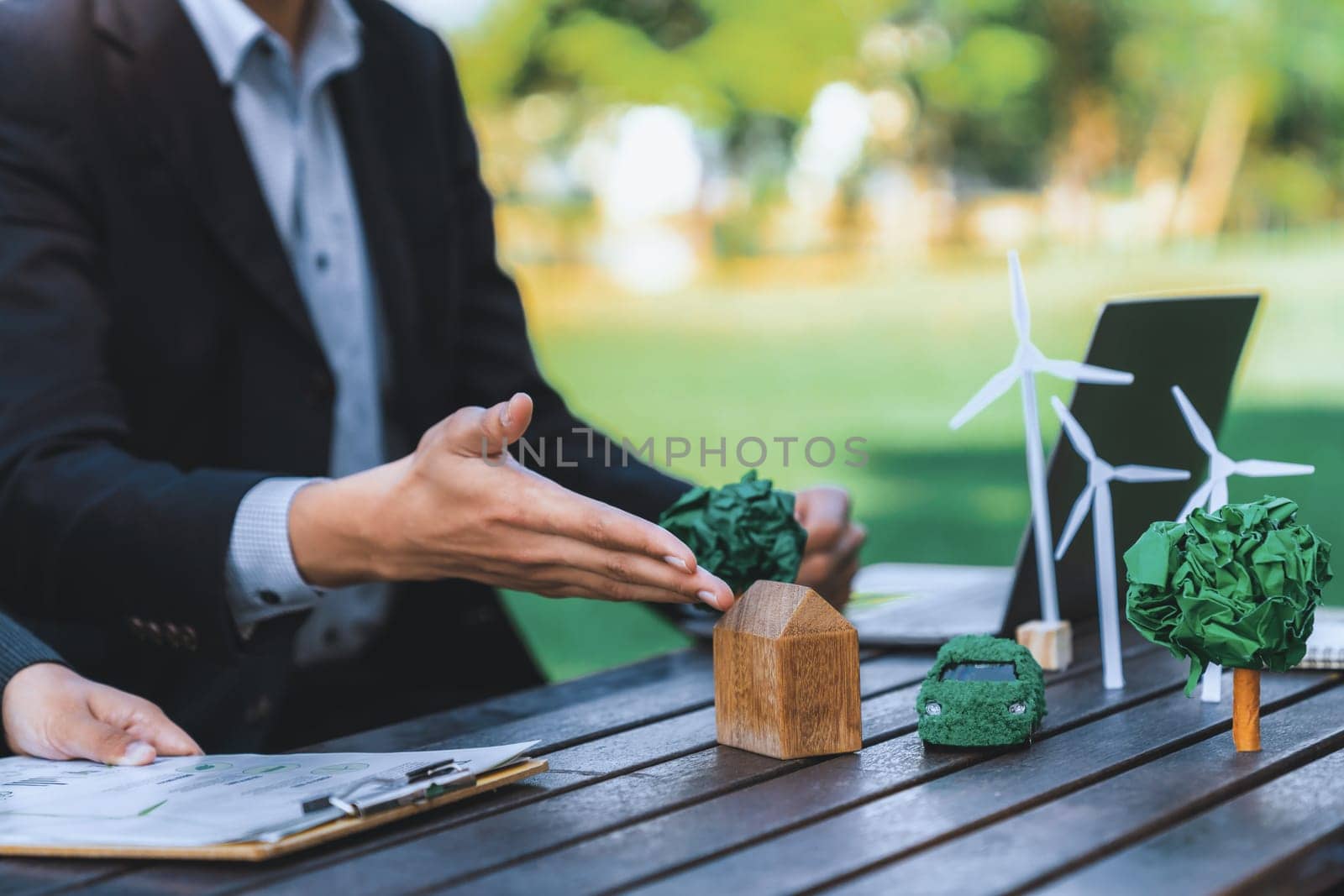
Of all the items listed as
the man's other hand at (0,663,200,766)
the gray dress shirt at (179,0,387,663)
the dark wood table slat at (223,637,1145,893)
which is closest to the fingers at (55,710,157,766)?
the man's other hand at (0,663,200,766)

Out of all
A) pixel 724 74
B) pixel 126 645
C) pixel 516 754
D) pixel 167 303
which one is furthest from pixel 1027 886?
pixel 724 74

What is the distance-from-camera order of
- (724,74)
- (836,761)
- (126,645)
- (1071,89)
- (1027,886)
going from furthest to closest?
(1071,89) < (724,74) < (126,645) < (836,761) < (1027,886)

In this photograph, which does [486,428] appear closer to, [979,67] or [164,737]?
[164,737]

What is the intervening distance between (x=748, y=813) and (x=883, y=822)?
103 millimetres

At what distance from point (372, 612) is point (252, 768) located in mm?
998

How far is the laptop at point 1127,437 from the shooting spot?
5.28 ft

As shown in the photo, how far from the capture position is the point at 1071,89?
22.7 meters

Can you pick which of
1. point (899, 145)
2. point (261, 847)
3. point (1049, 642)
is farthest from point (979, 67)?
point (261, 847)

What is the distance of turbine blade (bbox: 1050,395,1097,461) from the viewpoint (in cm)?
154

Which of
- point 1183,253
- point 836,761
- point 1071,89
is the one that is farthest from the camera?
point 1071,89

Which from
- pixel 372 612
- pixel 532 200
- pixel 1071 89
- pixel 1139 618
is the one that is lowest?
pixel 372 612

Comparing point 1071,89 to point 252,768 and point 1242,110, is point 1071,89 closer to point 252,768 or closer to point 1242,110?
point 1242,110

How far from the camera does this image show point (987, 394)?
158cm

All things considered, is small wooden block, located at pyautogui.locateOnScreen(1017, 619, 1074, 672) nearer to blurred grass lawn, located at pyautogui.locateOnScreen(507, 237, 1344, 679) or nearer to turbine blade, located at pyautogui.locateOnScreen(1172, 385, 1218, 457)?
turbine blade, located at pyautogui.locateOnScreen(1172, 385, 1218, 457)
